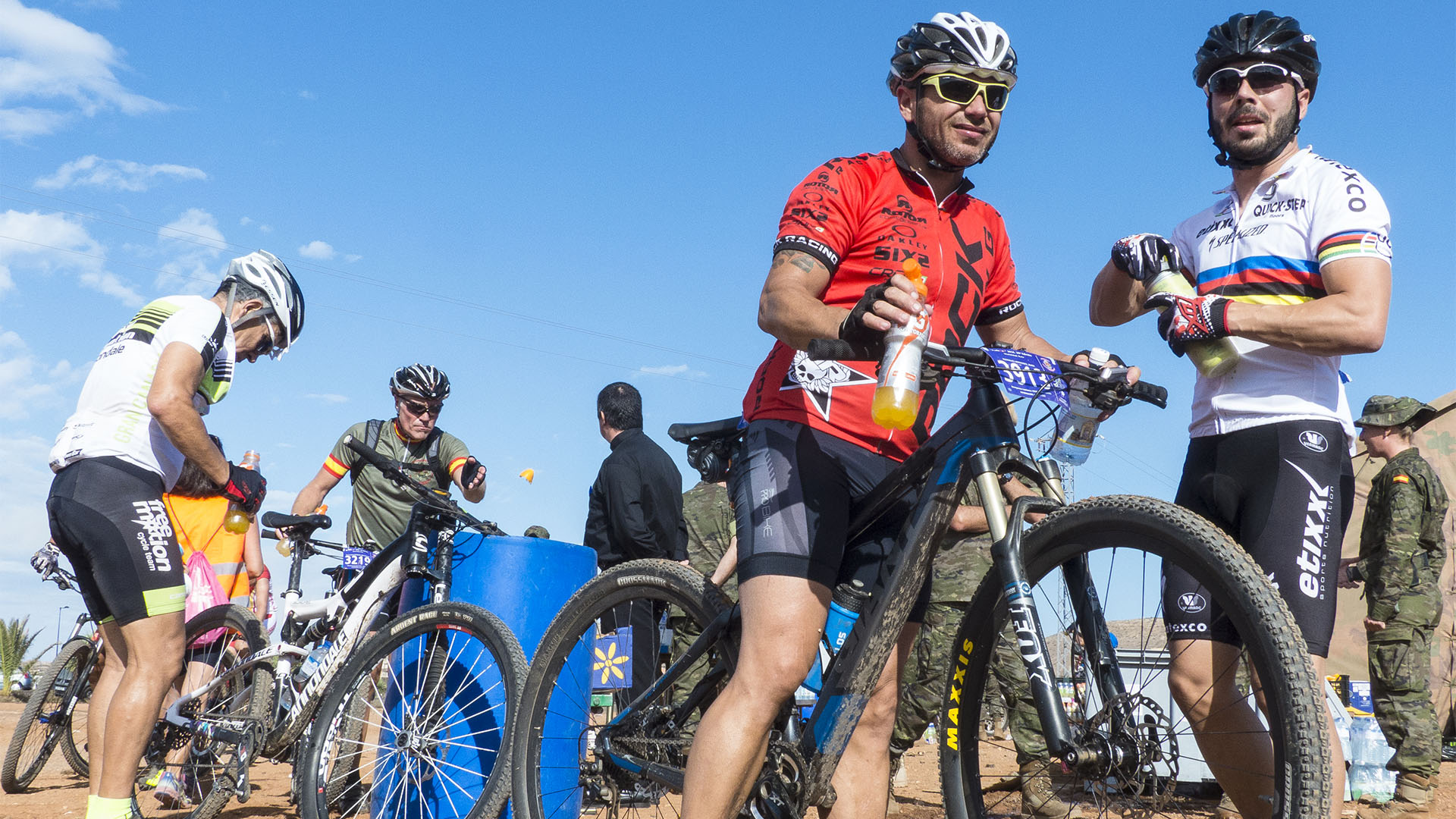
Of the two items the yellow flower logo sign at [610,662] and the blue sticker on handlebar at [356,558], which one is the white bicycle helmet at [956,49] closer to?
the yellow flower logo sign at [610,662]

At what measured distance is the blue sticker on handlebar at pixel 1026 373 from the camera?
7.91ft

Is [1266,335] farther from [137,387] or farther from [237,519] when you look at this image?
[237,519]

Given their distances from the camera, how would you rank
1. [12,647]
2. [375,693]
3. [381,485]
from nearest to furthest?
[375,693], [381,485], [12,647]

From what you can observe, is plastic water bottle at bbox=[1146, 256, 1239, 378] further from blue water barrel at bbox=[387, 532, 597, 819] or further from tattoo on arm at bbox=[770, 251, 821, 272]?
blue water barrel at bbox=[387, 532, 597, 819]

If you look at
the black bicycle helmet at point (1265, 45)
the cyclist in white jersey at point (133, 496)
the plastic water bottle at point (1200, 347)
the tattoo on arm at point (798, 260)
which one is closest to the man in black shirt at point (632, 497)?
the cyclist in white jersey at point (133, 496)

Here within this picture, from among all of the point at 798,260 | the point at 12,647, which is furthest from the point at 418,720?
the point at 12,647

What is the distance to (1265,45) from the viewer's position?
2926 mm

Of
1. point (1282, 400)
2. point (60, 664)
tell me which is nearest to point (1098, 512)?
point (1282, 400)

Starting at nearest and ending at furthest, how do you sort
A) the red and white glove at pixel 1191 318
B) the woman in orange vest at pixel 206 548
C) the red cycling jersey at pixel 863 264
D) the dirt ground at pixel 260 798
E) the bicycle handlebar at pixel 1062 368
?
the bicycle handlebar at pixel 1062 368
the red and white glove at pixel 1191 318
the red cycling jersey at pixel 863 264
the woman in orange vest at pixel 206 548
the dirt ground at pixel 260 798

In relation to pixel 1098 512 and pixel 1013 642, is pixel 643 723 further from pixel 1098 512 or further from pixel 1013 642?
pixel 1098 512

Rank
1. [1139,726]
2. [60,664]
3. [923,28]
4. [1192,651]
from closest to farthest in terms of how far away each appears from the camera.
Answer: [1139,726]
[1192,651]
[923,28]
[60,664]

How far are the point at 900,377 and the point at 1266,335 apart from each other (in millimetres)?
1036

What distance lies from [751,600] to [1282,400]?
1.45 m

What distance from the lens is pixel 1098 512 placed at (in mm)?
2211
